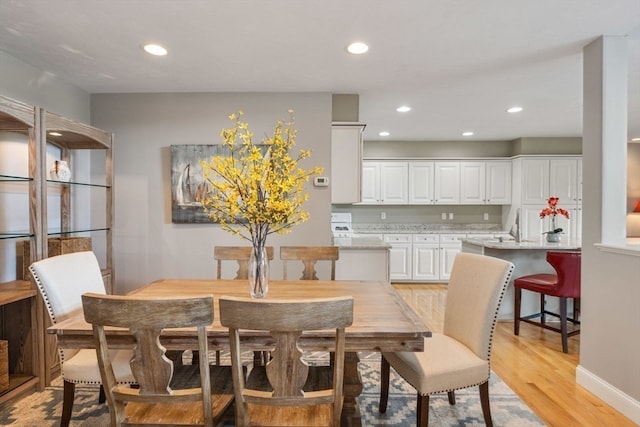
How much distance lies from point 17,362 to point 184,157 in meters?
2.05

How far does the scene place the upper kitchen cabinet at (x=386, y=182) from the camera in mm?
6094

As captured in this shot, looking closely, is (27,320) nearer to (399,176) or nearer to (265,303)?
(265,303)

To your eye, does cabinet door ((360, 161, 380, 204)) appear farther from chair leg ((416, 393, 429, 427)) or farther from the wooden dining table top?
chair leg ((416, 393, 429, 427))

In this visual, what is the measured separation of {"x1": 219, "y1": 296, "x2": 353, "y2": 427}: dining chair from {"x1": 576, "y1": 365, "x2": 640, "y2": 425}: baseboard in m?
1.96

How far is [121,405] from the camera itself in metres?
1.31

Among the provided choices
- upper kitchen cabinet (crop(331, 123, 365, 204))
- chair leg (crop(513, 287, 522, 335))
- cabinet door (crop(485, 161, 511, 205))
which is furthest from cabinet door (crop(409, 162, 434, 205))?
chair leg (crop(513, 287, 522, 335))

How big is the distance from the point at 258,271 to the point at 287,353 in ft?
2.35

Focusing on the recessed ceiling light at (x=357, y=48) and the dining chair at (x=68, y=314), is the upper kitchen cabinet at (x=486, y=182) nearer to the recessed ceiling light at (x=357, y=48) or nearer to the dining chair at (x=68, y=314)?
the recessed ceiling light at (x=357, y=48)

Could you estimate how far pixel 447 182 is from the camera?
20.0ft

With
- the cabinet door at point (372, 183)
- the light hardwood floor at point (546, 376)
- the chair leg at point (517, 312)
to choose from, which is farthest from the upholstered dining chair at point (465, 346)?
the cabinet door at point (372, 183)

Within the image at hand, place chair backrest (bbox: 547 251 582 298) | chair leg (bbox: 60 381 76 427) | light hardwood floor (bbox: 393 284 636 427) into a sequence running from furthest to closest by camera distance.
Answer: chair backrest (bbox: 547 251 582 298) < light hardwood floor (bbox: 393 284 636 427) < chair leg (bbox: 60 381 76 427)

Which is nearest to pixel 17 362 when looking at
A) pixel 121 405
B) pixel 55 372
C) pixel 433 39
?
pixel 55 372

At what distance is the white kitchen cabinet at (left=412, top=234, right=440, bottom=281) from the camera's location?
586 centimetres

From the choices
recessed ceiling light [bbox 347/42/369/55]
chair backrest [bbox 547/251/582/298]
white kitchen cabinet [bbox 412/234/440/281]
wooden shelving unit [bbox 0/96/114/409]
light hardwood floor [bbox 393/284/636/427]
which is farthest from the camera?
white kitchen cabinet [bbox 412/234/440/281]
